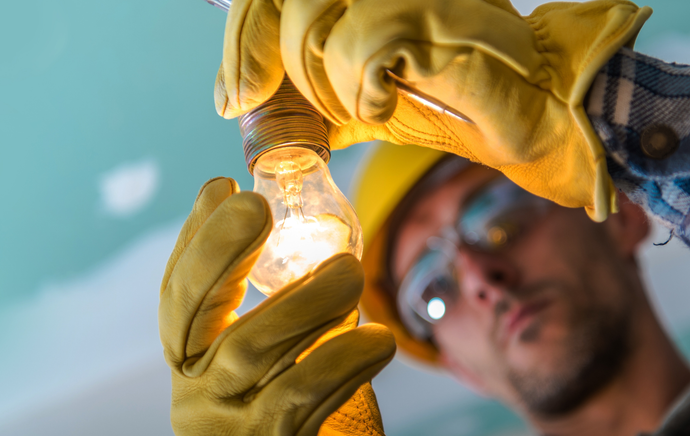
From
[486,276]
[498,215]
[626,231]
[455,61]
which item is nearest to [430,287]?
[486,276]

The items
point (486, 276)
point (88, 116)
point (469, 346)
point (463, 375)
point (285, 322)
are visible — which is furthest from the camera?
point (463, 375)

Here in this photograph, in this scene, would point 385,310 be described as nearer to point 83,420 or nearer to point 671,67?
point 83,420

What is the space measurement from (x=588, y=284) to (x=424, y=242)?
0.45 metres

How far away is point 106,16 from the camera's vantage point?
3.86 feet

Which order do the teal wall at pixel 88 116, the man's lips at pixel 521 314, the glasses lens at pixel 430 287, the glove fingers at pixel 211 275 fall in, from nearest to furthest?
the glove fingers at pixel 211 275
the teal wall at pixel 88 116
the man's lips at pixel 521 314
the glasses lens at pixel 430 287

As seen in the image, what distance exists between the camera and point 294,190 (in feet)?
1.80

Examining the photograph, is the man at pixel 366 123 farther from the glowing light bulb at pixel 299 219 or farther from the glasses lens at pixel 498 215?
the glasses lens at pixel 498 215

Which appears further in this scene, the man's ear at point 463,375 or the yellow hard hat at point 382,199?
the man's ear at point 463,375

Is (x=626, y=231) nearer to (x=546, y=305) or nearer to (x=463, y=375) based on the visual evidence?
(x=546, y=305)

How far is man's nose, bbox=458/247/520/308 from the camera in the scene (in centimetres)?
133

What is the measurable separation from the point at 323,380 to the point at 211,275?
0.47ft

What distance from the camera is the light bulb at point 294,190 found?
1.64ft

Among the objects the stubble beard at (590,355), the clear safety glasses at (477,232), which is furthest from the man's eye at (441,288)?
the stubble beard at (590,355)

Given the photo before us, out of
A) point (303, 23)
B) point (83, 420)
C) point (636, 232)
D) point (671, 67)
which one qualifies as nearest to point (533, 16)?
point (671, 67)
